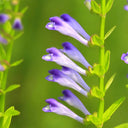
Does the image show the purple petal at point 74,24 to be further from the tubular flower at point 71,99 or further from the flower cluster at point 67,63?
the tubular flower at point 71,99

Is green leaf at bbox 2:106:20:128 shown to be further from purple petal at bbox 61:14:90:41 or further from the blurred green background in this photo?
the blurred green background

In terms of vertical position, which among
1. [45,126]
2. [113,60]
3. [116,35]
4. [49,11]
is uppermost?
[49,11]

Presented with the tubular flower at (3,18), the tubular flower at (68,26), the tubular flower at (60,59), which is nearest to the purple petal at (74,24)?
the tubular flower at (68,26)

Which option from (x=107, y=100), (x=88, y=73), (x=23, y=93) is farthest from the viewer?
(x=23, y=93)

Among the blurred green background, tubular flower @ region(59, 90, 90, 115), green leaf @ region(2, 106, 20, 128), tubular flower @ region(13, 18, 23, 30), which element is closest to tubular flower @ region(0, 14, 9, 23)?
tubular flower @ region(13, 18, 23, 30)

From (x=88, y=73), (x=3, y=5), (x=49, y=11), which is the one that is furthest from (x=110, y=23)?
(x=3, y=5)

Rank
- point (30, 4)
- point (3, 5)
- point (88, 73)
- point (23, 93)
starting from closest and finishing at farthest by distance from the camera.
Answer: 1. point (3, 5)
2. point (88, 73)
3. point (23, 93)
4. point (30, 4)

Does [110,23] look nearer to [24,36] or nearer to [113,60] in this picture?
[113,60]
